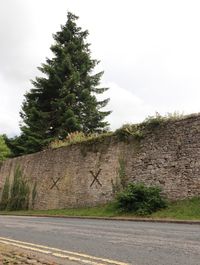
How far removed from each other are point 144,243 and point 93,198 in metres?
14.7

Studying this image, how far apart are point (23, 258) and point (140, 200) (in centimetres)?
1170

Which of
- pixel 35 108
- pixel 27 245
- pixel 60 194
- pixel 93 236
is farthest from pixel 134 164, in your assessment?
pixel 35 108

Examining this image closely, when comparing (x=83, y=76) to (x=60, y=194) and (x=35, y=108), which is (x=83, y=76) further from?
(x=60, y=194)

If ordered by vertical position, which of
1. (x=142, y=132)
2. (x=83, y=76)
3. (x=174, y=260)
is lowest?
(x=174, y=260)

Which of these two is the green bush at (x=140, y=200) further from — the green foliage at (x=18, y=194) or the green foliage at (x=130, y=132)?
the green foliage at (x=18, y=194)

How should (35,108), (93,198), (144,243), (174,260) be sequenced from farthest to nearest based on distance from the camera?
(35,108) → (93,198) → (144,243) → (174,260)

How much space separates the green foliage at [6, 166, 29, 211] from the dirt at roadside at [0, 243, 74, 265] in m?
22.5

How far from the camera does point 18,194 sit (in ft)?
102

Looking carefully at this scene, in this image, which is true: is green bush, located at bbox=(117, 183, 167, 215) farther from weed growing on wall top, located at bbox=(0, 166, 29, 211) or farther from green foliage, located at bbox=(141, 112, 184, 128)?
weed growing on wall top, located at bbox=(0, 166, 29, 211)

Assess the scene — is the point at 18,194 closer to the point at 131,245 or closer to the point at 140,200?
the point at 140,200

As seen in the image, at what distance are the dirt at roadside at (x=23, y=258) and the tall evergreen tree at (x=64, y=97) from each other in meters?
29.5

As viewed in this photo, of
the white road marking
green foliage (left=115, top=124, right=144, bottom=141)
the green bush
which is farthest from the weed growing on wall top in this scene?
the white road marking

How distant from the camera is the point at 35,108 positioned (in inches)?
1565

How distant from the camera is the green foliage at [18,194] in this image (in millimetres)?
30453
